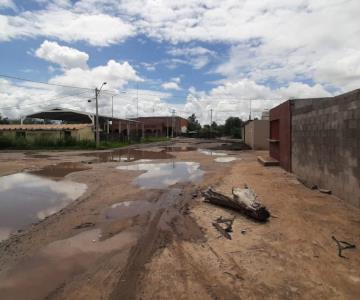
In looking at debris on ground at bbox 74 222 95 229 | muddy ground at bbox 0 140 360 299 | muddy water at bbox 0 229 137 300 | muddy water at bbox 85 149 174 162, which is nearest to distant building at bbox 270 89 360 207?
muddy ground at bbox 0 140 360 299

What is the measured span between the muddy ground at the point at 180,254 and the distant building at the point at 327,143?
2.54ft

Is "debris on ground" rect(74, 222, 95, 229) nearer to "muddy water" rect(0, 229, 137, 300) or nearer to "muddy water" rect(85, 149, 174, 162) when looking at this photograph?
"muddy water" rect(0, 229, 137, 300)

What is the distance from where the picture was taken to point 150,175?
17.5m

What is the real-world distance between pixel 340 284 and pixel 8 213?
8822 millimetres

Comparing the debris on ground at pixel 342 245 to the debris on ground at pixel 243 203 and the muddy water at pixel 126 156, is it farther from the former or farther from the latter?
the muddy water at pixel 126 156

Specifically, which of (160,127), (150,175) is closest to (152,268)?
(150,175)

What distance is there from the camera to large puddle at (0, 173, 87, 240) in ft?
29.9

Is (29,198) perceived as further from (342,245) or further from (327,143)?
(327,143)

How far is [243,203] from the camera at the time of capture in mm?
8852

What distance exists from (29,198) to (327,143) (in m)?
10.4

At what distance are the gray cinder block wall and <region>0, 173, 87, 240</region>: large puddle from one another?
27.8 feet

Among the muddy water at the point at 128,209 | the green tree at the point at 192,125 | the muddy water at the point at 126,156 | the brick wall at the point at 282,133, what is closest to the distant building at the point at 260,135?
the muddy water at the point at 126,156

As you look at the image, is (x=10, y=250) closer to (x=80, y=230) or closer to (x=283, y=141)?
(x=80, y=230)

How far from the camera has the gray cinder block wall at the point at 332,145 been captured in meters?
9.15
